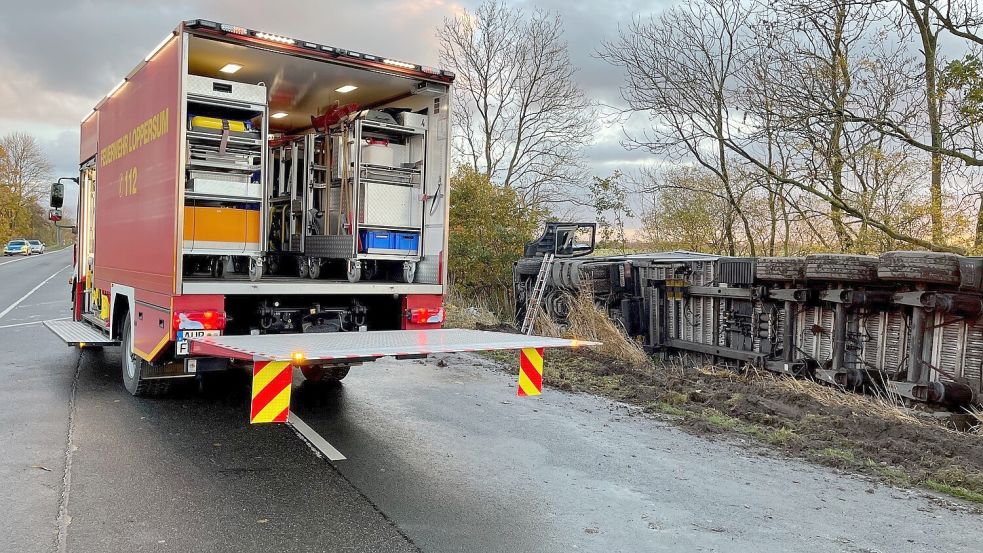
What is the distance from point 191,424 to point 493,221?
13.0 metres

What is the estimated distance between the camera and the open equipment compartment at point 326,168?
709cm

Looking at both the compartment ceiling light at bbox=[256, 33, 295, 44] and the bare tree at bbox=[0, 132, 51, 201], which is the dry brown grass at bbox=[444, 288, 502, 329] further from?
the bare tree at bbox=[0, 132, 51, 201]

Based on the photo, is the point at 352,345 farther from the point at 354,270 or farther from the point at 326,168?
the point at 326,168

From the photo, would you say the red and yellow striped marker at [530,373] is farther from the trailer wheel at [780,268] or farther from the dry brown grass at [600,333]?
the trailer wheel at [780,268]

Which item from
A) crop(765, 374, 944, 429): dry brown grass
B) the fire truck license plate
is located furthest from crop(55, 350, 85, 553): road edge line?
crop(765, 374, 944, 429): dry brown grass

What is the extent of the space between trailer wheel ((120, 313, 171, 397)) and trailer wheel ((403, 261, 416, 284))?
2.64 metres

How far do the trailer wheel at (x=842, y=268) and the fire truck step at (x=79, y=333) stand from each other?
8124 mm

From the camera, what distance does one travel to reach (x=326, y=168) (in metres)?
8.97

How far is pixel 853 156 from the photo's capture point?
12.8 m

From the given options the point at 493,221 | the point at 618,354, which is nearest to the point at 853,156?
the point at 618,354

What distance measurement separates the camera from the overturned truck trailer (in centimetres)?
773

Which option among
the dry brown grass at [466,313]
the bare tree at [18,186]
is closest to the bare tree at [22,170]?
the bare tree at [18,186]

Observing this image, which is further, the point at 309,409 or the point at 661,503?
the point at 309,409

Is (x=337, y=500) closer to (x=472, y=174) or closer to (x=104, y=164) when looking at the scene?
(x=104, y=164)
